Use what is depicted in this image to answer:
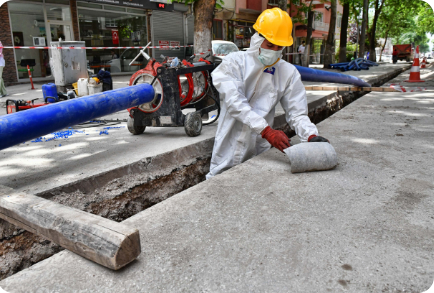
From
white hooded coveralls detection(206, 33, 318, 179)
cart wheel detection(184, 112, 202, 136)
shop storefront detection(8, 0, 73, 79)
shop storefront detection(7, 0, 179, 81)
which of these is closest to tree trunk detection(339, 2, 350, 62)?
shop storefront detection(7, 0, 179, 81)

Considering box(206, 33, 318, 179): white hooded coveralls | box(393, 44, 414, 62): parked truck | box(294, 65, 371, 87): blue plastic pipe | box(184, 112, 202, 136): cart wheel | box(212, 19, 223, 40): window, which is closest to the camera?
box(206, 33, 318, 179): white hooded coveralls

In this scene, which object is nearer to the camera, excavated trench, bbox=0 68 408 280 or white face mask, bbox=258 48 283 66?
excavated trench, bbox=0 68 408 280

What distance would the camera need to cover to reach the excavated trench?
2.31m

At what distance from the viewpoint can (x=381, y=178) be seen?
260 centimetres

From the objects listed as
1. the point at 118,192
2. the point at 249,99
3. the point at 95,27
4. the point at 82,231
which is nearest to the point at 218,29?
the point at 95,27

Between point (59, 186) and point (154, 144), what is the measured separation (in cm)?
137

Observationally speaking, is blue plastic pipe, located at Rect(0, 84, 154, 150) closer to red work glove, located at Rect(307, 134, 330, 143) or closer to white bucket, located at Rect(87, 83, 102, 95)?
red work glove, located at Rect(307, 134, 330, 143)

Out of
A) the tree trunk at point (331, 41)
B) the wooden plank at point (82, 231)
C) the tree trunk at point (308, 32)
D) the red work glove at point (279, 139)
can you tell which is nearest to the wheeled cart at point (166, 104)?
the red work glove at point (279, 139)

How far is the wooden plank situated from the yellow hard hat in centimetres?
200

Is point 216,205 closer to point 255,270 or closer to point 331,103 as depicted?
point 255,270

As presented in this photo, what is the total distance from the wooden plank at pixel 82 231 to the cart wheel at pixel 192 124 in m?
2.27

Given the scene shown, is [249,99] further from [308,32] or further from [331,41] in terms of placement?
[331,41]

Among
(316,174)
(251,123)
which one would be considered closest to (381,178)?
(316,174)

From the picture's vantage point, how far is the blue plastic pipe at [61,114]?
2.58 metres
